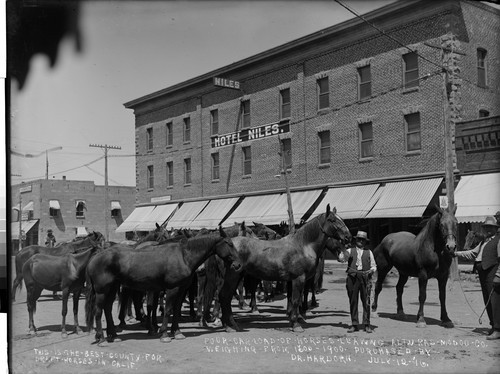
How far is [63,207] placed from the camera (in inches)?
555

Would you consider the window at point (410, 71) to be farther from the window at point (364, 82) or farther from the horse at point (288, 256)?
the horse at point (288, 256)

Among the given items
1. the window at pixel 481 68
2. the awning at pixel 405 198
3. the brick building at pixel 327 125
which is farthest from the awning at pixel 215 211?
the window at pixel 481 68

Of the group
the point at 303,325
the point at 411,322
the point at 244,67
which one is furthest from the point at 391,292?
the point at 244,67

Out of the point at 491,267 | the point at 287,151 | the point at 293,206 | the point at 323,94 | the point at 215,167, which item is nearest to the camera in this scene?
the point at 491,267

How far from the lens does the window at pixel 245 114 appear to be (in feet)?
82.4

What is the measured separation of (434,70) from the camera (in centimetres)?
2062

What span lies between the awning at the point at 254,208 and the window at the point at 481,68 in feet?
35.2

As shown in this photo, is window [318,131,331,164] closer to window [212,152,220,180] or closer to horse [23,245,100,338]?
window [212,152,220,180]

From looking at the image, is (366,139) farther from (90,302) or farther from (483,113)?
(90,302)

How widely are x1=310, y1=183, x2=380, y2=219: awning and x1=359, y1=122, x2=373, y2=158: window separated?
148 centimetres

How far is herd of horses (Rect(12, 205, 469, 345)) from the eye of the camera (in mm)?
9727

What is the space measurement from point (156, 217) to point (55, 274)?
13886mm

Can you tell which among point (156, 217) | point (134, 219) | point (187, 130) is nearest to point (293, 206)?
point (187, 130)

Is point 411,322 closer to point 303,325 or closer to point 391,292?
point 303,325
